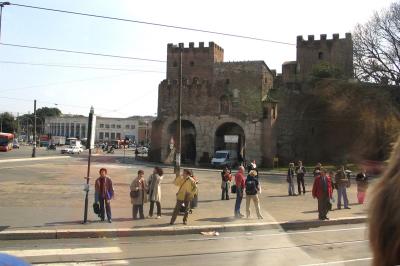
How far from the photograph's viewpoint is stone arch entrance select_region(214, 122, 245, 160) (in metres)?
60.6

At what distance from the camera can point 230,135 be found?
60.5 metres

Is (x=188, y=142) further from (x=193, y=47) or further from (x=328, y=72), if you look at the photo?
(x=328, y=72)

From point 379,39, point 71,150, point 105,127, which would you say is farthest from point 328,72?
point 105,127

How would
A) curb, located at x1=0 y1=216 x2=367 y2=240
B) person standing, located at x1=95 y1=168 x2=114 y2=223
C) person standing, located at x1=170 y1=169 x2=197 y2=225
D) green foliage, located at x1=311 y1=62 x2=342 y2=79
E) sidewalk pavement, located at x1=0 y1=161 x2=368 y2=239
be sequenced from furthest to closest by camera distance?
person standing, located at x1=170 y1=169 x2=197 y2=225 < person standing, located at x1=95 y1=168 x2=114 y2=223 < sidewalk pavement, located at x1=0 y1=161 x2=368 y2=239 < curb, located at x1=0 y1=216 x2=367 y2=240 < green foliage, located at x1=311 y1=62 x2=342 y2=79

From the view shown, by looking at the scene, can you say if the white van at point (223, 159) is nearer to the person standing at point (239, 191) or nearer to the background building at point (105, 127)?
the person standing at point (239, 191)

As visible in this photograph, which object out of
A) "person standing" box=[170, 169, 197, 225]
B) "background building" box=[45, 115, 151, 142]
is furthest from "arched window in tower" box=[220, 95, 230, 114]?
"background building" box=[45, 115, 151, 142]

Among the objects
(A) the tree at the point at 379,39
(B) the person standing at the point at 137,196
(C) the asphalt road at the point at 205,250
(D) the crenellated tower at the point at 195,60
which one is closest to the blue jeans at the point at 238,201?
(C) the asphalt road at the point at 205,250

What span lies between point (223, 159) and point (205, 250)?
4280 cm

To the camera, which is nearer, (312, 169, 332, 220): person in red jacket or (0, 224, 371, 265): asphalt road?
(0, 224, 371, 265): asphalt road

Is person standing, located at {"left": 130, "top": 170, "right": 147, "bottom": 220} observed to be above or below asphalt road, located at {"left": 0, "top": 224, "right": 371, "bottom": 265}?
above

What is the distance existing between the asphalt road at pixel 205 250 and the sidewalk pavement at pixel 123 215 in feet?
1.52

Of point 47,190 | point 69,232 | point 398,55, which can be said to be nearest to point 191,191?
point 69,232

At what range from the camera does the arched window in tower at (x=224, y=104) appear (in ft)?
196

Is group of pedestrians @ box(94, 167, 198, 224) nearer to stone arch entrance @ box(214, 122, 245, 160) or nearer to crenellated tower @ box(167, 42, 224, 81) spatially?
stone arch entrance @ box(214, 122, 245, 160)
